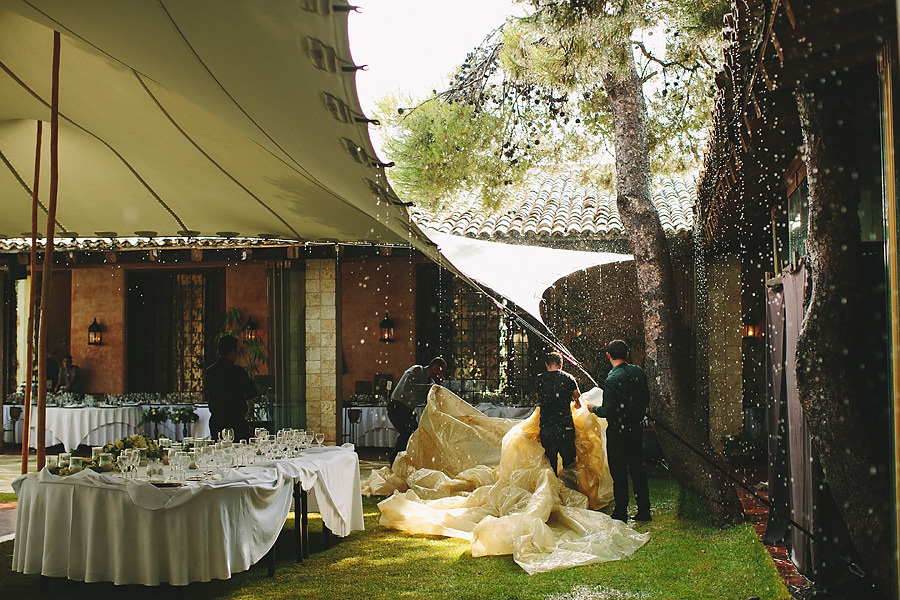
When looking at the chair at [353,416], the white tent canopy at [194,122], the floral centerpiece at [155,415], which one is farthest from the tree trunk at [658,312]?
the floral centerpiece at [155,415]

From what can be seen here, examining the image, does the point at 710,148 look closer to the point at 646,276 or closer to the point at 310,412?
the point at 646,276

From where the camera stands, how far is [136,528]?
4.70m

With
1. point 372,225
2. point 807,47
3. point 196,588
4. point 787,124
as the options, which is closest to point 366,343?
point 372,225

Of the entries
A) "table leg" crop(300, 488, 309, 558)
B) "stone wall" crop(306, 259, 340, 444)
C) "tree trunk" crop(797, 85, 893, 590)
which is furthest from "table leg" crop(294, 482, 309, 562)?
"stone wall" crop(306, 259, 340, 444)

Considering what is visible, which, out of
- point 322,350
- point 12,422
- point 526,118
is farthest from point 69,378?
point 526,118

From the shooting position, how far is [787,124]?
4895mm

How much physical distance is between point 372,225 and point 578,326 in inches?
253

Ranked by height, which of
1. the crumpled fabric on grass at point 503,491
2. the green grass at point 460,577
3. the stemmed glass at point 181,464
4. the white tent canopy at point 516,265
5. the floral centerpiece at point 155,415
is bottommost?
the green grass at point 460,577

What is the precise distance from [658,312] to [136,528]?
17.0 feet

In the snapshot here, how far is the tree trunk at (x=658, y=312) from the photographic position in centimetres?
717

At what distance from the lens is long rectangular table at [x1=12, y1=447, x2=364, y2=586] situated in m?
4.66

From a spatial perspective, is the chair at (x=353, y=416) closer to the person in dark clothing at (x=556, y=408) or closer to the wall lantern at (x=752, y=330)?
the person in dark clothing at (x=556, y=408)

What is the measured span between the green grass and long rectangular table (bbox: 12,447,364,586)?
0.32 meters

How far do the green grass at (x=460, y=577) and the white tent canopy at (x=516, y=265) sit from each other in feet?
6.01
